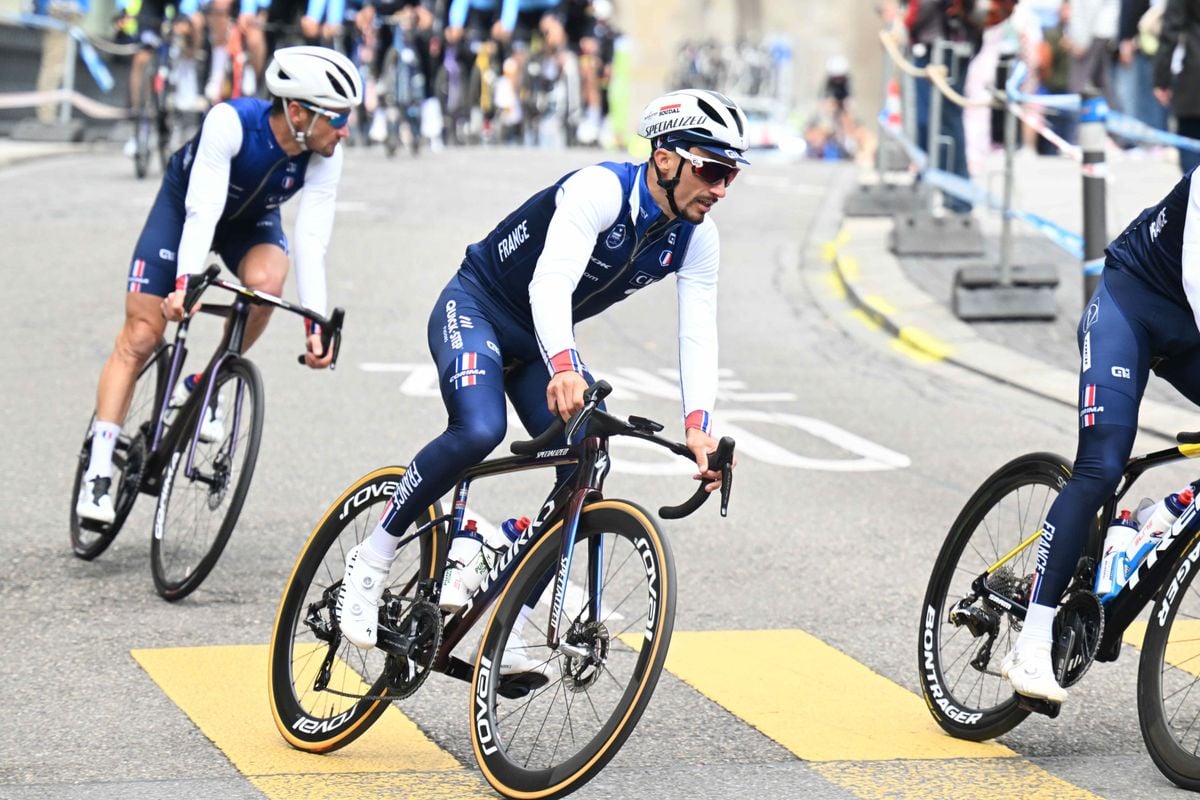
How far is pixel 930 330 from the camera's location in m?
14.2

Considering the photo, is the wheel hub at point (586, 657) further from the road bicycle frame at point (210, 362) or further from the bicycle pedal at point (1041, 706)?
the road bicycle frame at point (210, 362)

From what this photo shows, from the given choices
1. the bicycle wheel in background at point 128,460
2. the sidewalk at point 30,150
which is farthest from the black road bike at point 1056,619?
the sidewalk at point 30,150

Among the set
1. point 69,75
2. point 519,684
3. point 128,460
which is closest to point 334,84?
point 128,460

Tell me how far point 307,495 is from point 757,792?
14.0 ft

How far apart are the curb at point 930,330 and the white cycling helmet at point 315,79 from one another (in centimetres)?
481

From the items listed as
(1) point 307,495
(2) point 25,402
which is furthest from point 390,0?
(1) point 307,495

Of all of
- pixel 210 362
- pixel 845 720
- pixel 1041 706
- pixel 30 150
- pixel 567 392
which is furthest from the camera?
pixel 30 150

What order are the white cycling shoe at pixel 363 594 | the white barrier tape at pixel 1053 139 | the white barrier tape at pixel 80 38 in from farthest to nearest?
the white barrier tape at pixel 80 38 → the white barrier tape at pixel 1053 139 → the white cycling shoe at pixel 363 594

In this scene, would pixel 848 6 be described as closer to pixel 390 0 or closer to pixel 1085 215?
pixel 390 0

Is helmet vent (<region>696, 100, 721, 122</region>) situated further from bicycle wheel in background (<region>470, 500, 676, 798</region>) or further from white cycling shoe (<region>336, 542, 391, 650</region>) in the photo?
white cycling shoe (<region>336, 542, 391, 650</region>)

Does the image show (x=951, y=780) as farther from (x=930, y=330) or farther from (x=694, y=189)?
(x=930, y=330)

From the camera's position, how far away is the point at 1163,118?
18266 millimetres

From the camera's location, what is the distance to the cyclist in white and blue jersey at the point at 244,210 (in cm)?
736

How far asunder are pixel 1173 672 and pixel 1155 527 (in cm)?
40
